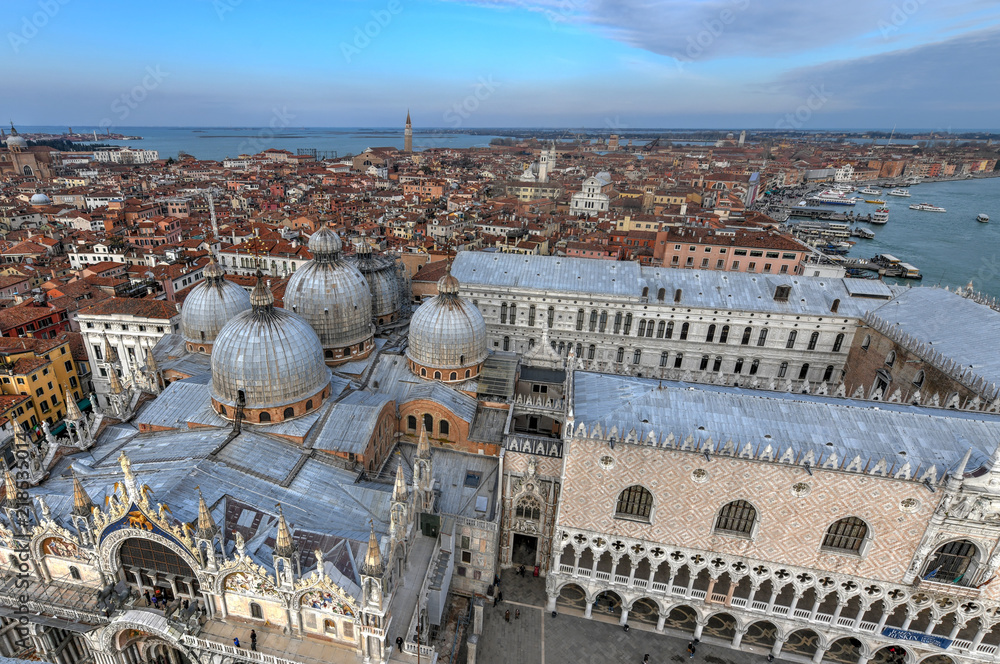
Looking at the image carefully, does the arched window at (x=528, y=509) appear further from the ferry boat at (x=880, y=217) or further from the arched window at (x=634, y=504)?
the ferry boat at (x=880, y=217)

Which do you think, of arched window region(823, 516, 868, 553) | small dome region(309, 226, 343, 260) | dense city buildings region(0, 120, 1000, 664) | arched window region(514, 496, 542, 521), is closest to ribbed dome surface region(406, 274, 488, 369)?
dense city buildings region(0, 120, 1000, 664)

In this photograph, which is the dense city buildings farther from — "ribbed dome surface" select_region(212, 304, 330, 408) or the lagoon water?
the lagoon water

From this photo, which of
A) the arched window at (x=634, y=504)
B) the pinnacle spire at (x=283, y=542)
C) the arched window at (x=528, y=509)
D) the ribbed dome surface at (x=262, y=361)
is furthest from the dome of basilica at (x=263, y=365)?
the arched window at (x=634, y=504)

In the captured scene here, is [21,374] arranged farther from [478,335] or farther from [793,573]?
[793,573]

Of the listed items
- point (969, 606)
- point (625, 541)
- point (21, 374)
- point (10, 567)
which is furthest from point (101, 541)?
point (969, 606)

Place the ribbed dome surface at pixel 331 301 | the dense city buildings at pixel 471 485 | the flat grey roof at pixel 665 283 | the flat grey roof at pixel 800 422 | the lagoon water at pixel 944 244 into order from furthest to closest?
the lagoon water at pixel 944 244 → the flat grey roof at pixel 665 283 → the ribbed dome surface at pixel 331 301 → the flat grey roof at pixel 800 422 → the dense city buildings at pixel 471 485

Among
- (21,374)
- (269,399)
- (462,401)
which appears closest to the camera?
(269,399)
